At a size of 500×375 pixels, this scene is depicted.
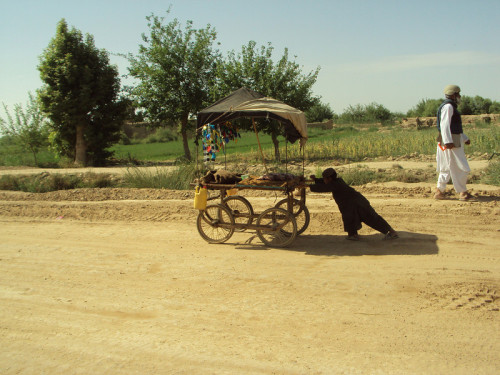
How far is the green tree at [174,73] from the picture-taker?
858 inches

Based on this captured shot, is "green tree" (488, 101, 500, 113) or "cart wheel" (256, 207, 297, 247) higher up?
"green tree" (488, 101, 500, 113)

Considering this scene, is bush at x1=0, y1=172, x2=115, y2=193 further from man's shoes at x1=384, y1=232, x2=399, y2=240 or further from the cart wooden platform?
man's shoes at x1=384, y1=232, x2=399, y2=240

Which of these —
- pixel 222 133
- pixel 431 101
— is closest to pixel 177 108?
pixel 222 133

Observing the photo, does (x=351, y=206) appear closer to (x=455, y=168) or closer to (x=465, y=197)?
(x=465, y=197)

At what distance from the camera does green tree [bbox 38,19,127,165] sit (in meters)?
21.1

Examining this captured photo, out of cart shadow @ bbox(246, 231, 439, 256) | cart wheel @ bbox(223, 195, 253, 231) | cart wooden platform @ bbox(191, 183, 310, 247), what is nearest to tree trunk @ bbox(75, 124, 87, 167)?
cart wheel @ bbox(223, 195, 253, 231)

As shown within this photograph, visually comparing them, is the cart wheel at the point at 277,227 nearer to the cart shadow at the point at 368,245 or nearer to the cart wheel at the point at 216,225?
the cart shadow at the point at 368,245

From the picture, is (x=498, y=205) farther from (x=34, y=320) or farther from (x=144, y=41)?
(x=144, y=41)

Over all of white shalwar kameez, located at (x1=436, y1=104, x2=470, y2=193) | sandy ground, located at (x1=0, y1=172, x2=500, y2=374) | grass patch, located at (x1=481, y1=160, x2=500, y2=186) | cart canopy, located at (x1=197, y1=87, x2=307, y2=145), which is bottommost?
sandy ground, located at (x1=0, y1=172, x2=500, y2=374)

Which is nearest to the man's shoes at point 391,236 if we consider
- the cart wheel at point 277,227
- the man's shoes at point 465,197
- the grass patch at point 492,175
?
the cart wheel at point 277,227

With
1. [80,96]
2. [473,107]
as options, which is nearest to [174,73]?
[80,96]

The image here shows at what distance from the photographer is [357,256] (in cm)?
707

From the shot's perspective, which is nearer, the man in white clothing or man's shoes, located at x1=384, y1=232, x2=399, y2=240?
man's shoes, located at x1=384, y1=232, x2=399, y2=240

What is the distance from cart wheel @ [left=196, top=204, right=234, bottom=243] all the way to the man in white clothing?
4669 mm
